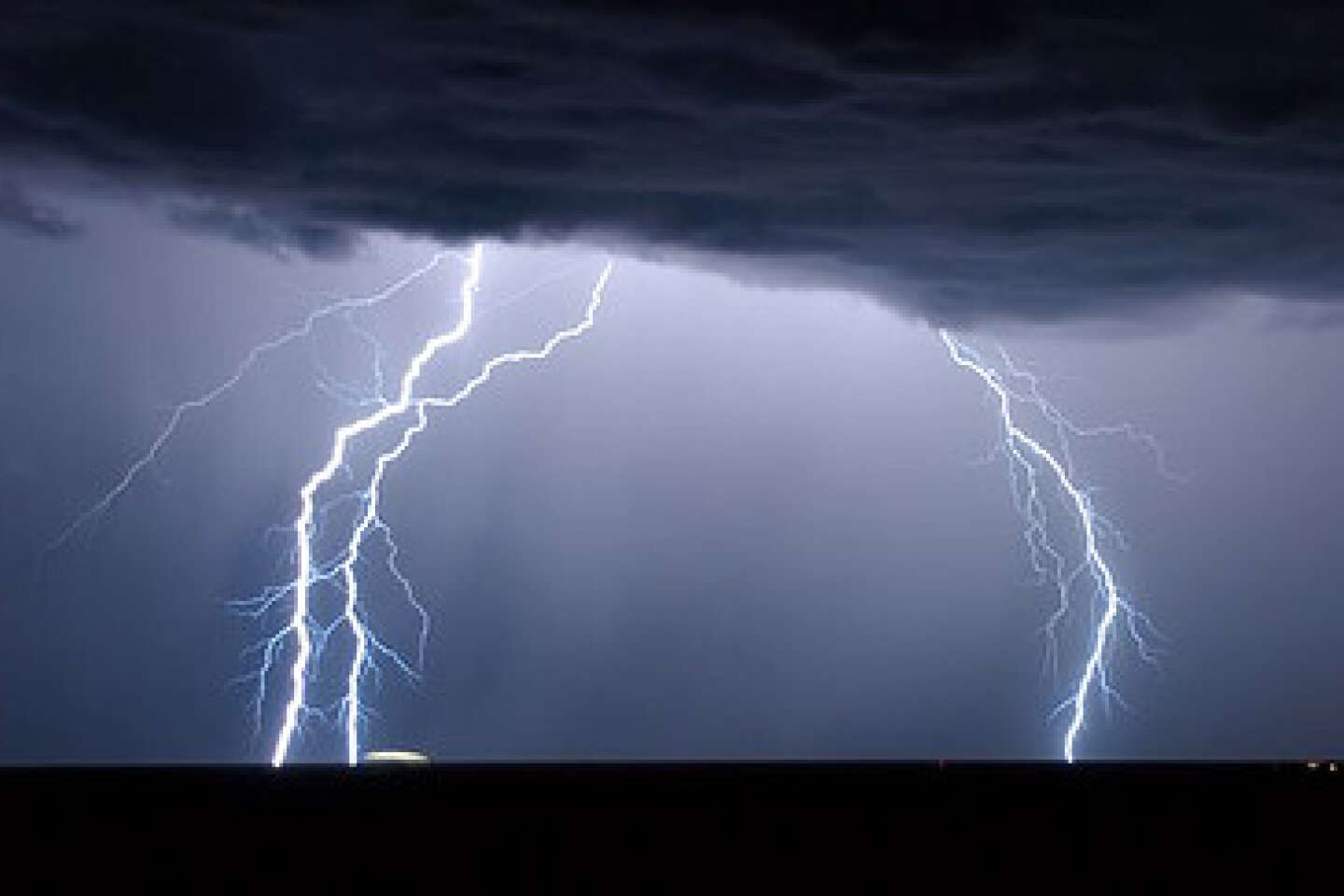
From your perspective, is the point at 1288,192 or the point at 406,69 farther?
the point at 1288,192

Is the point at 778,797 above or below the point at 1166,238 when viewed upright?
below

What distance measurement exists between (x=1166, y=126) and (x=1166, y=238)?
2.35m

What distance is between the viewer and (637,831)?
7.94 feet

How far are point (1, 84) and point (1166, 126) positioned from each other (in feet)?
18.7

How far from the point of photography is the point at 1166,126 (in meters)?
9.34

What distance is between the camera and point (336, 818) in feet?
8.04

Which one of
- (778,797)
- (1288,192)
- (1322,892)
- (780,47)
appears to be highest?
(1288,192)

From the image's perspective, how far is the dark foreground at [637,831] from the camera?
2.25m

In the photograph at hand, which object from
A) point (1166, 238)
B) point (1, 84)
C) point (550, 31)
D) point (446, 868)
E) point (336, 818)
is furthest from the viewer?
point (1166, 238)

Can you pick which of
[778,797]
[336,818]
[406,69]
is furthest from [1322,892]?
[406,69]

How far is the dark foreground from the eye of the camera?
225cm

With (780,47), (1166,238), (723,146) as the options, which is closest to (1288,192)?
Answer: (1166,238)

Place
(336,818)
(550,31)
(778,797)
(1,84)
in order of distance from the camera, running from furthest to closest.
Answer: (1,84) < (550,31) < (778,797) < (336,818)

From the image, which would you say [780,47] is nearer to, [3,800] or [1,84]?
[1,84]
